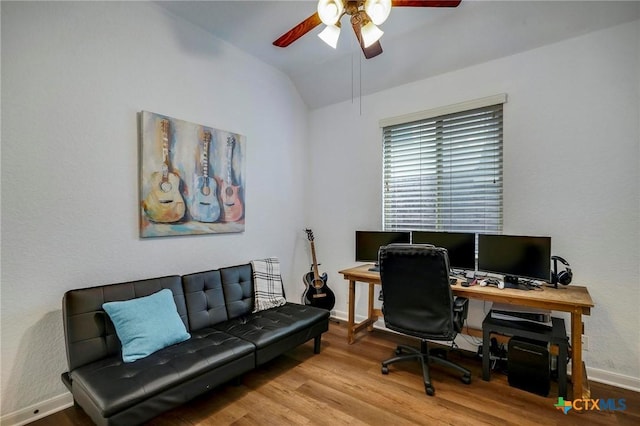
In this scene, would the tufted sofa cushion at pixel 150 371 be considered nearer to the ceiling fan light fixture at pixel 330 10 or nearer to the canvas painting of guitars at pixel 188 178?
the canvas painting of guitars at pixel 188 178

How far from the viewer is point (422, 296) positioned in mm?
2281

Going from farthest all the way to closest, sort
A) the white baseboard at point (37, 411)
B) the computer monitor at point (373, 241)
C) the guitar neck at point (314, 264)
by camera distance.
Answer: the guitar neck at point (314, 264)
the computer monitor at point (373, 241)
the white baseboard at point (37, 411)

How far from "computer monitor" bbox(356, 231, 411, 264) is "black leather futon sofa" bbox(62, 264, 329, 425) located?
850 mm

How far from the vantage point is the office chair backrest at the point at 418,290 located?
2.21 metres

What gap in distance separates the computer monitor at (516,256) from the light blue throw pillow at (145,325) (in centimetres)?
253

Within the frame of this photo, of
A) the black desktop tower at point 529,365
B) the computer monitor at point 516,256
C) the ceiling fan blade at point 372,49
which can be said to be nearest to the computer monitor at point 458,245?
the computer monitor at point 516,256

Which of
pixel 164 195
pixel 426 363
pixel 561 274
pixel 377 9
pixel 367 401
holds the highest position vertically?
pixel 377 9

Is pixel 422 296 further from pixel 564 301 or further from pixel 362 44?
pixel 362 44

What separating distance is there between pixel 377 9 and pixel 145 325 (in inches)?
95.8

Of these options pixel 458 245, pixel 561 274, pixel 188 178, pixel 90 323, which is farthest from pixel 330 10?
pixel 561 274

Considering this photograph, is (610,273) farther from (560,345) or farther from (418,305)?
(418,305)

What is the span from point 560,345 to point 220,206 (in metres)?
2.99

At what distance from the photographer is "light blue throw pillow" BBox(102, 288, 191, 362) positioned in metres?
1.97

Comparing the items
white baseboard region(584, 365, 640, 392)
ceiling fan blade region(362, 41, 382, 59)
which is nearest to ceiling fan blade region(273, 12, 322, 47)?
ceiling fan blade region(362, 41, 382, 59)
